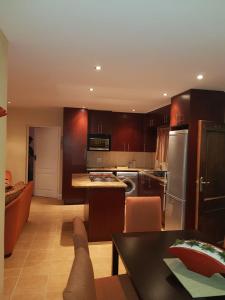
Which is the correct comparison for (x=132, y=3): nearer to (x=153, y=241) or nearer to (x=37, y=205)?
(x=153, y=241)

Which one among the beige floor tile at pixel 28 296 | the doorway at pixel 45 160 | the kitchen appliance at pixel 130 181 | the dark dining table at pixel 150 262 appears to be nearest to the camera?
the dark dining table at pixel 150 262

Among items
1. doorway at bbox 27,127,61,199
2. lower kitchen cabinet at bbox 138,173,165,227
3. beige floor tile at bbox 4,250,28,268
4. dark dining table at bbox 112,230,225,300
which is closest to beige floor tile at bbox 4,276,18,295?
beige floor tile at bbox 4,250,28,268

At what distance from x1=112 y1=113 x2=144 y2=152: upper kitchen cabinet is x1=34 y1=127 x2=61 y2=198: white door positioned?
1.61 meters

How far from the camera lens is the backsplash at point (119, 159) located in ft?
20.5

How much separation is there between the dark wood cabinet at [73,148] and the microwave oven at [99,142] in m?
0.25

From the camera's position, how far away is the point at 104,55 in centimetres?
228

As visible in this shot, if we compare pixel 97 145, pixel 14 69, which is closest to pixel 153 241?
pixel 14 69

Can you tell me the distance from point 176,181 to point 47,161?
13.1 feet

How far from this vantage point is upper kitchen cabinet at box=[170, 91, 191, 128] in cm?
351

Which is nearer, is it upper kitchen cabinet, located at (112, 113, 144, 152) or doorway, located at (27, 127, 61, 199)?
upper kitchen cabinet, located at (112, 113, 144, 152)

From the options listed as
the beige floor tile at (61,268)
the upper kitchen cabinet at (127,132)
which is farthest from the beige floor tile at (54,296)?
the upper kitchen cabinet at (127,132)

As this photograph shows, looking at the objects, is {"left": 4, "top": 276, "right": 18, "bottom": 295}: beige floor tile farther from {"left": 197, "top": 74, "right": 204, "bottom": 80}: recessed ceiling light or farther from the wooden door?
{"left": 197, "top": 74, "right": 204, "bottom": 80}: recessed ceiling light

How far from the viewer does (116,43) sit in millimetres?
2008

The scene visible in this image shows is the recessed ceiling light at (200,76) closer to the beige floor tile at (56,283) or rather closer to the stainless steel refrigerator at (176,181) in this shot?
the stainless steel refrigerator at (176,181)
